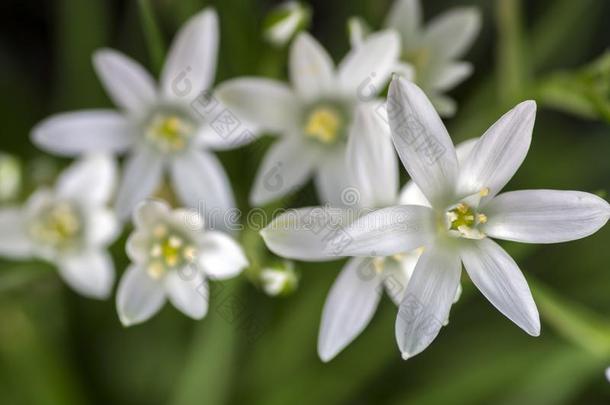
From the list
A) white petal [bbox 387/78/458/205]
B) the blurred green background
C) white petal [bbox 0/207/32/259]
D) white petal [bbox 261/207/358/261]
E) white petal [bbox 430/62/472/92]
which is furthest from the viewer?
the blurred green background

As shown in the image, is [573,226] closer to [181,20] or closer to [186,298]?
[186,298]

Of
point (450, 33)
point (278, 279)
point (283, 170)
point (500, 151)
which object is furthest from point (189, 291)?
point (450, 33)

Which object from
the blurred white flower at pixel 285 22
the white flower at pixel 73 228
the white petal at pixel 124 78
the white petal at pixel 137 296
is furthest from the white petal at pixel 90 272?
the blurred white flower at pixel 285 22

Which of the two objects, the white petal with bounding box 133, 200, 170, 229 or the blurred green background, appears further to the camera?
the blurred green background

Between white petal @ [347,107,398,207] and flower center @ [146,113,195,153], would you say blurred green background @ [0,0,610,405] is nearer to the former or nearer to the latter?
flower center @ [146,113,195,153]

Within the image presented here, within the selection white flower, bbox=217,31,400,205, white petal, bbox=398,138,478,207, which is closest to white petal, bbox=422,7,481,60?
white flower, bbox=217,31,400,205

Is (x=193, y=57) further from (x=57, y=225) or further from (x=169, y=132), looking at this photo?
(x=57, y=225)

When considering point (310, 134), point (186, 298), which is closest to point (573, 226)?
point (310, 134)
